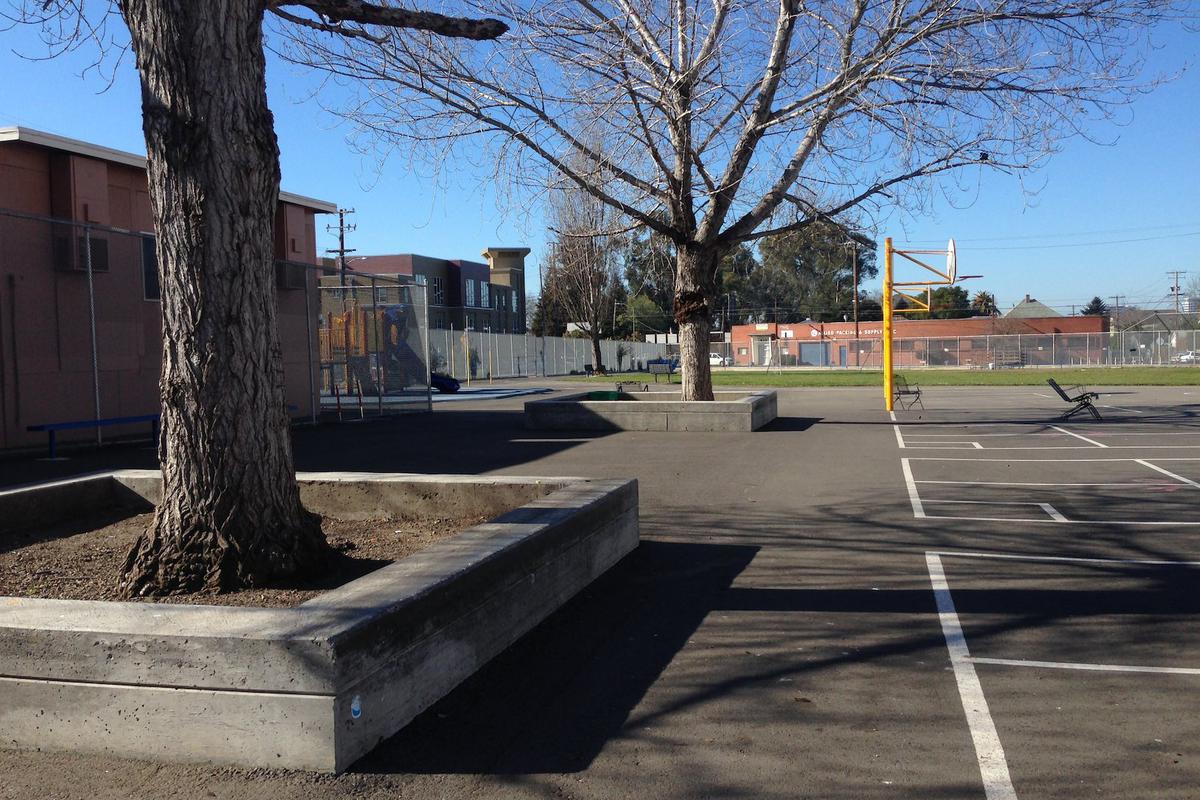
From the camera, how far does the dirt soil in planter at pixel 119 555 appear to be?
17.1 feet

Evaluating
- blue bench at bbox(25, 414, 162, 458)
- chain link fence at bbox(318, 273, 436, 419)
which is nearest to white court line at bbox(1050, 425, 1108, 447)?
chain link fence at bbox(318, 273, 436, 419)

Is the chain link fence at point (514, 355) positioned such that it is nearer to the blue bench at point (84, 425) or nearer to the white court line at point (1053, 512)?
the blue bench at point (84, 425)

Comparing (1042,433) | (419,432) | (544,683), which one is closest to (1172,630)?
(544,683)

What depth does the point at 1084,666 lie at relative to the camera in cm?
520

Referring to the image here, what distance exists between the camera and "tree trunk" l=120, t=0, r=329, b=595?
5.34 metres

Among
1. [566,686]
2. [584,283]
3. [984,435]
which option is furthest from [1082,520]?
[584,283]

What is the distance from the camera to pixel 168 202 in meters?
5.37

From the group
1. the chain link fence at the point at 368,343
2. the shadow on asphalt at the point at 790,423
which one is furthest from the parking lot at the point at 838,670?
the chain link fence at the point at 368,343

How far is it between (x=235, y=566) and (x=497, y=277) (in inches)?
2980

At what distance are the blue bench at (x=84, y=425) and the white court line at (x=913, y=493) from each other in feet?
38.2

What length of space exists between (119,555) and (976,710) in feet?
16.2

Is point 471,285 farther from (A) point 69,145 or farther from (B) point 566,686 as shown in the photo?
(B) point 566,686

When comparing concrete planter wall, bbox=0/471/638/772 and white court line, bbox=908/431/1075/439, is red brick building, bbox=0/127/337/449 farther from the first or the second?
concrete planter wall, bbox=0/471/638/772

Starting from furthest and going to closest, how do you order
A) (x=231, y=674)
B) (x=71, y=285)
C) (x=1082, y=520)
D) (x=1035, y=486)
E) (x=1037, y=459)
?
(x=71, y=285) → (x=1037, y=459) → (x=1035, y=486) → (x=1082, y=520) → (x=231, y=674)
